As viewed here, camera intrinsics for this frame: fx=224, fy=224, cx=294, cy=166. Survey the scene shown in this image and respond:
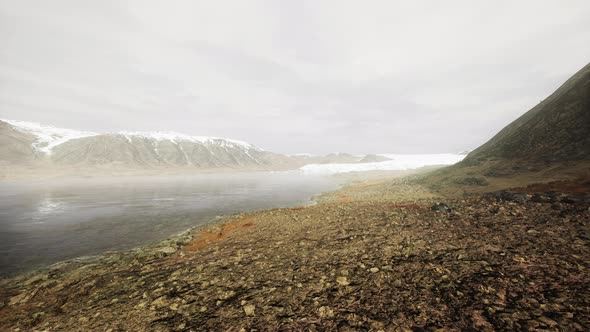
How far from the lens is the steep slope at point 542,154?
17422 mm

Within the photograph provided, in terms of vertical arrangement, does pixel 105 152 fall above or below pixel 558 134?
above

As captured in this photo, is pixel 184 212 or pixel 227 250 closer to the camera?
pixel 227 250

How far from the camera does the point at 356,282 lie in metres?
5.91

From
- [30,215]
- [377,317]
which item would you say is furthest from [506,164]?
[30,215]

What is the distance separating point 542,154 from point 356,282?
26214 mm

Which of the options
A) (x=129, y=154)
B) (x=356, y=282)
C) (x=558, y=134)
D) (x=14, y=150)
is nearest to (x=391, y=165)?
(x=558, y=134)

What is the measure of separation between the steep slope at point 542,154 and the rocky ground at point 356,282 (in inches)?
354

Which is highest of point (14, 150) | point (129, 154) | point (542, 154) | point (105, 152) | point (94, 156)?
point (105, 152)

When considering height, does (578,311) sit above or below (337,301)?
above

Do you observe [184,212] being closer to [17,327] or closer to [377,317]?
[17,327]

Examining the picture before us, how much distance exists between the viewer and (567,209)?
30.6 feet

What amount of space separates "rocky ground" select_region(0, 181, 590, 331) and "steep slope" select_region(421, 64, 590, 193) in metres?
8.98

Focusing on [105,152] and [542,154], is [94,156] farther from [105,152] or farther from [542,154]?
[542,154]

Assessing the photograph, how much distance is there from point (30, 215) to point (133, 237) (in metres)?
17.7
